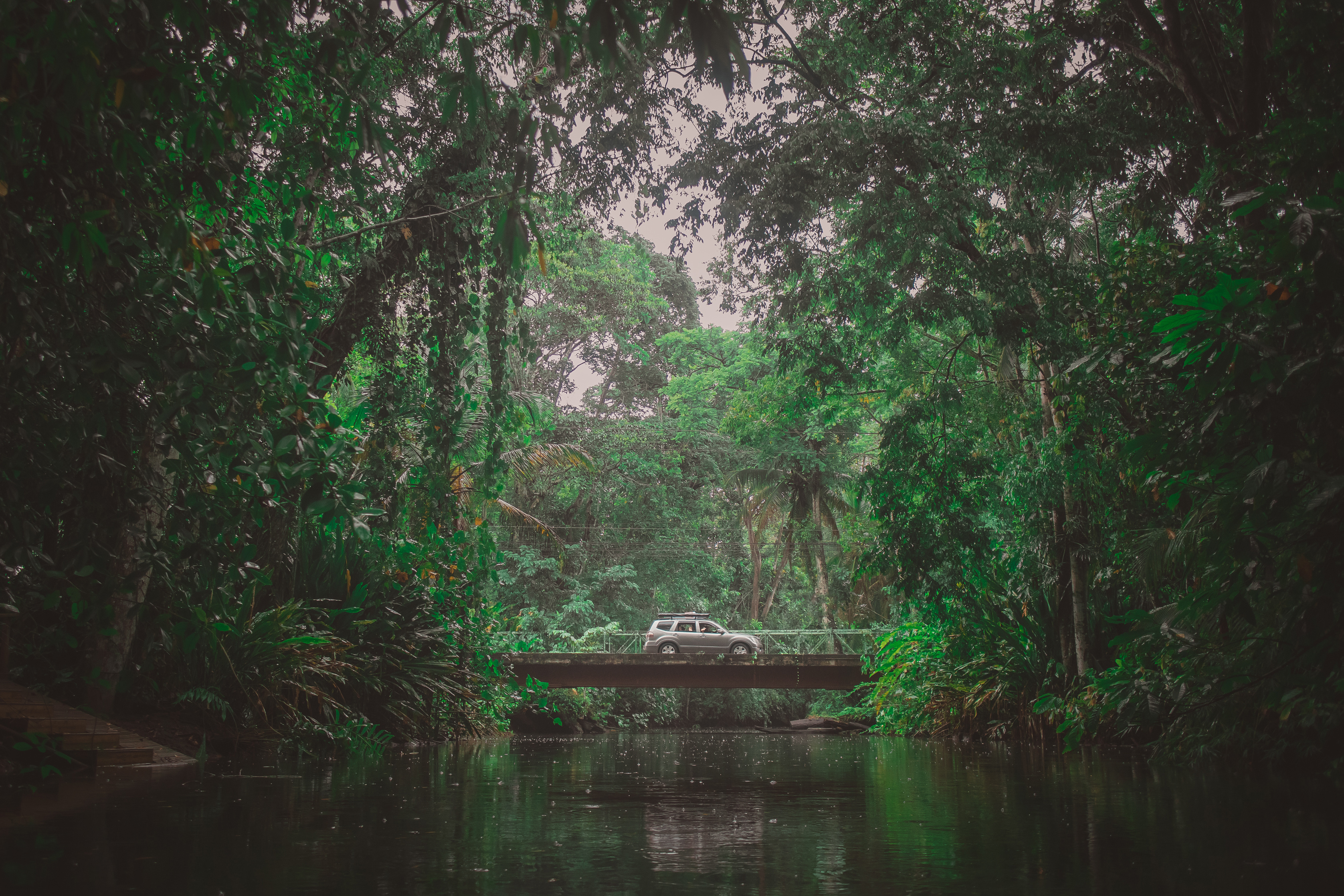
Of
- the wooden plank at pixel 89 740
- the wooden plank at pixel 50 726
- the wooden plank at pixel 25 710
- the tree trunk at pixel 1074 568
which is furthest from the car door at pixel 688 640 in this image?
the wooden plank at pixel 25 710

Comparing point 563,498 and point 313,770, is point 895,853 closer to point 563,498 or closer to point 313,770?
point 313,770

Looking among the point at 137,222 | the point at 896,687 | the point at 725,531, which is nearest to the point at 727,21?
the point at 137,222

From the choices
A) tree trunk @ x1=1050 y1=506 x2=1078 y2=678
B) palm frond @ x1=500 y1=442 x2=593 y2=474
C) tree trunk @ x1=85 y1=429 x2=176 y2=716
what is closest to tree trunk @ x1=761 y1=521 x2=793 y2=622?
palm frond @ x1=500 y1=442 x2=593 y2=474

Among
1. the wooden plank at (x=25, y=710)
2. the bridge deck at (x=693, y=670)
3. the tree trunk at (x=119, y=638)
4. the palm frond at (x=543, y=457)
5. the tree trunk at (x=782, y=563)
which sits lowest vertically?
the bridge deck at (x=693, y=670)

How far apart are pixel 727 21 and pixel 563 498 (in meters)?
32.5

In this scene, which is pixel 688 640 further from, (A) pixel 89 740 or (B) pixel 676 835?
(B) pixel 676 835

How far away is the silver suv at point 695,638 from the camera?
29766 millimetres

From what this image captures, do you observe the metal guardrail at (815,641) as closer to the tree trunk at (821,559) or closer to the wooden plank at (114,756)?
the tree trunk at (821,559)

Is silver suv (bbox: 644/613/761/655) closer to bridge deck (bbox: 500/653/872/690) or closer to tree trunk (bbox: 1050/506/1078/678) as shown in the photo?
bridge deck (bbox: 500/653/872/690)

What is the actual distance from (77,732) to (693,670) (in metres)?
15.3

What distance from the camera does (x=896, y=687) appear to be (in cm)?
1636

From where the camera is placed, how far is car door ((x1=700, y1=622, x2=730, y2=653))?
29.9 metres

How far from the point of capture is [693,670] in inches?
808

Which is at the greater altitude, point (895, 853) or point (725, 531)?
point (725, 531)
